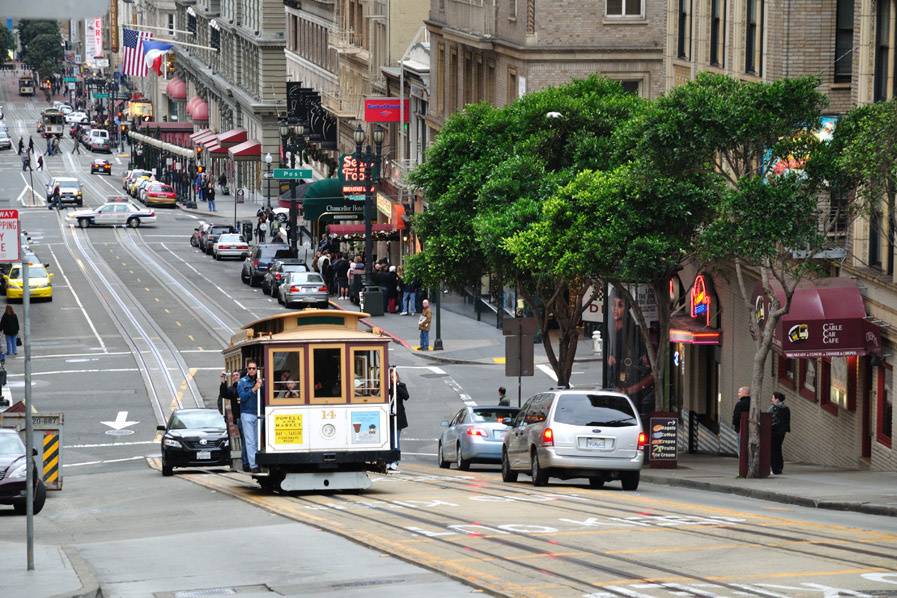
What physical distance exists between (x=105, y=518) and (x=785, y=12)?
17538mm

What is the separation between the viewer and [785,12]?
34.3 m

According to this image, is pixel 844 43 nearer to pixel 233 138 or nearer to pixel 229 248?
pixel 229 248

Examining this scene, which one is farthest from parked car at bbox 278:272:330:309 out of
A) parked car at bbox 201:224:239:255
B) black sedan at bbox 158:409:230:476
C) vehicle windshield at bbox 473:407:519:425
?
vehicle windshield at bbox 473:407:519:425

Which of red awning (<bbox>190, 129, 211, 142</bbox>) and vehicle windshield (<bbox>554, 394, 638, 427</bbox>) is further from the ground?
red awning (<bbox>190, 129, 211, 142</bbox>)

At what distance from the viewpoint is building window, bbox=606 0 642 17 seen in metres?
54.8

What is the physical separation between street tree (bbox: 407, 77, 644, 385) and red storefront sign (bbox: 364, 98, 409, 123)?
31.5m

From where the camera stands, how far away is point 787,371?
35938 mm

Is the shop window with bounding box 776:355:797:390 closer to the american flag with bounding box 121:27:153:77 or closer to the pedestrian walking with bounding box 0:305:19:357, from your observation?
the pedestrian walking with bounding box 0:305:19:357

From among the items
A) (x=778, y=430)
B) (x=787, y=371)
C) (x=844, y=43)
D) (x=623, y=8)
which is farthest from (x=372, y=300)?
(x=778, y=430)

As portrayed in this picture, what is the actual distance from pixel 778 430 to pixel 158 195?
8445 centimetres

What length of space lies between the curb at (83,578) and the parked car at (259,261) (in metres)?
54.3

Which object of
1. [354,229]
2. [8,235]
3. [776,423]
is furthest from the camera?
[354,229]

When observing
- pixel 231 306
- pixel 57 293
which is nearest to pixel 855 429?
pixel 231 306

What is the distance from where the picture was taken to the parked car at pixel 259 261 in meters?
72.8
